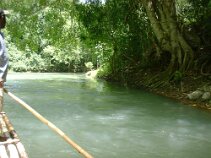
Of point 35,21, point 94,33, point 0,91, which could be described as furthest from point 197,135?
point 35,21

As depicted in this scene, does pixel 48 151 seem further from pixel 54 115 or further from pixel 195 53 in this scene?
pixel 195 53

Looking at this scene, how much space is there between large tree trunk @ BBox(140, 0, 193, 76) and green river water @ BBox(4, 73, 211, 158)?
1.87 metres

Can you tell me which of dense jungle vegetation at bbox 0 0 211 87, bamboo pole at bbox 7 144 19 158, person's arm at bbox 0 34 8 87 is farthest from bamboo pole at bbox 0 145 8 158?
dense jungle vegetation at bbox 0 0 211 87

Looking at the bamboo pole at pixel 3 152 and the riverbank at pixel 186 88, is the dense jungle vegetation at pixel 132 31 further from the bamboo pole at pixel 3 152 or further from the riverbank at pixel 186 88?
the bamboo pole at pixel 3 152

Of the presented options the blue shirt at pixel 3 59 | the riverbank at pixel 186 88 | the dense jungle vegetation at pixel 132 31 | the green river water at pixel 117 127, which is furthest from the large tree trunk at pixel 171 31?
the blue shirt at pixel 3 59

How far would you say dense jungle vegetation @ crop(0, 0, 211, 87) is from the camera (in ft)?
44.3

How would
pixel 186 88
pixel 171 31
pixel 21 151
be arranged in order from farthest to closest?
pixel 171 31 < pixel 186 88 < pixel 21 151

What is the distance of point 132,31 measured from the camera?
17.1m

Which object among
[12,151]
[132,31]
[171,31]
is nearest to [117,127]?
[12,151]

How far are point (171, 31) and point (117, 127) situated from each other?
6.25m

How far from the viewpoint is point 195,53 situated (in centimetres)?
1370

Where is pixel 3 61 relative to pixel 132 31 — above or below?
below

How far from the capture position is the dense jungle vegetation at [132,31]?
1349cm

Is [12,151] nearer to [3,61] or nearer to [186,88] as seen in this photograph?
[3,61]
